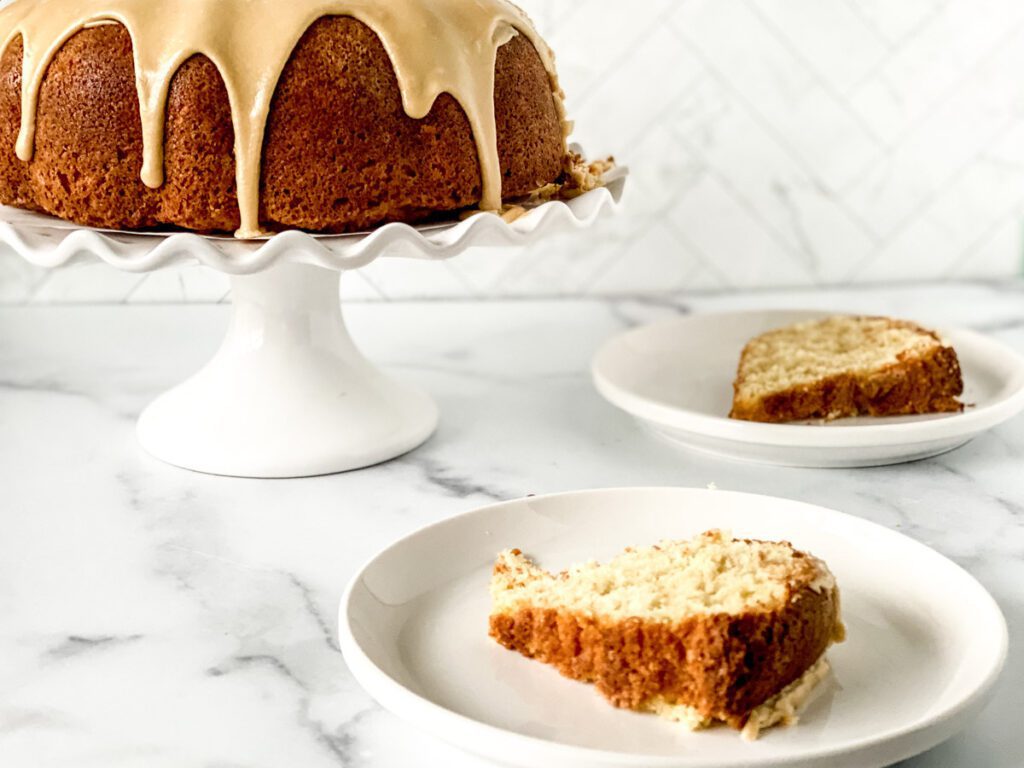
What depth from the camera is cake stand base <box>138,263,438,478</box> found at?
1.24 metres

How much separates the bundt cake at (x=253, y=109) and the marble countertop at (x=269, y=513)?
10.3 inches

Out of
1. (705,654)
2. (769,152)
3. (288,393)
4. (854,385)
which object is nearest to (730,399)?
(854,385)

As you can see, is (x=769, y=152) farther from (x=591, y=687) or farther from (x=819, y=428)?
(x=591, y=687)

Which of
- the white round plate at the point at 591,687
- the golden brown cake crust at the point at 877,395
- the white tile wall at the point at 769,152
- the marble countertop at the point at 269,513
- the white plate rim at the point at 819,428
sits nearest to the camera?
the white round plate at the point at 591,687

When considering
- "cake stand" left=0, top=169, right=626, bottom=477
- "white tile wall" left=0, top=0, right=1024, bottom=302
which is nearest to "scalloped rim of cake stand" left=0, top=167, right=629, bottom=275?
"cake stand" left=0, top=169, right=626, bottom=477

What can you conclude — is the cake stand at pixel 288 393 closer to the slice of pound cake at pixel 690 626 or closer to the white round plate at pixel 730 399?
the white round plate at pixel 730 399

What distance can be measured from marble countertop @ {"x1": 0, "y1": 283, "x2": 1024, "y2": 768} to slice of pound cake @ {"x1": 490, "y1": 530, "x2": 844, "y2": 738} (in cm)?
9

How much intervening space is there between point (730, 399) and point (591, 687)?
0.66 metres

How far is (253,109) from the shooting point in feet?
3.54

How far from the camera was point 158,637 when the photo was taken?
0.93m

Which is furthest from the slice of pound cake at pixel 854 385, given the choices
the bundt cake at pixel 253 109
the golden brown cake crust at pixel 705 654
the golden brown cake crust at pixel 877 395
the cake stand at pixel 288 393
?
the golden brown cake crust at pixel 705 654

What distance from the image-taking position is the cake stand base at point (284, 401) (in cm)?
124

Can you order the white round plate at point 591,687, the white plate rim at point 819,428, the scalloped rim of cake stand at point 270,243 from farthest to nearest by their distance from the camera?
the white plate rim at point 819,428 < the scalloped rim of cake stand at point 270,243 < the white round plate at point 591,687

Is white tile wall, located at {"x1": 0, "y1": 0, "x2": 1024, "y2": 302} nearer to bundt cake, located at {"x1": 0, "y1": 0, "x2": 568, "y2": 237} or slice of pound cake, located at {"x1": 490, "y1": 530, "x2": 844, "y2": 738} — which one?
bundt cake, located at {"x1": 0, "y1": 0, "x2": 568, "y2": 237}
